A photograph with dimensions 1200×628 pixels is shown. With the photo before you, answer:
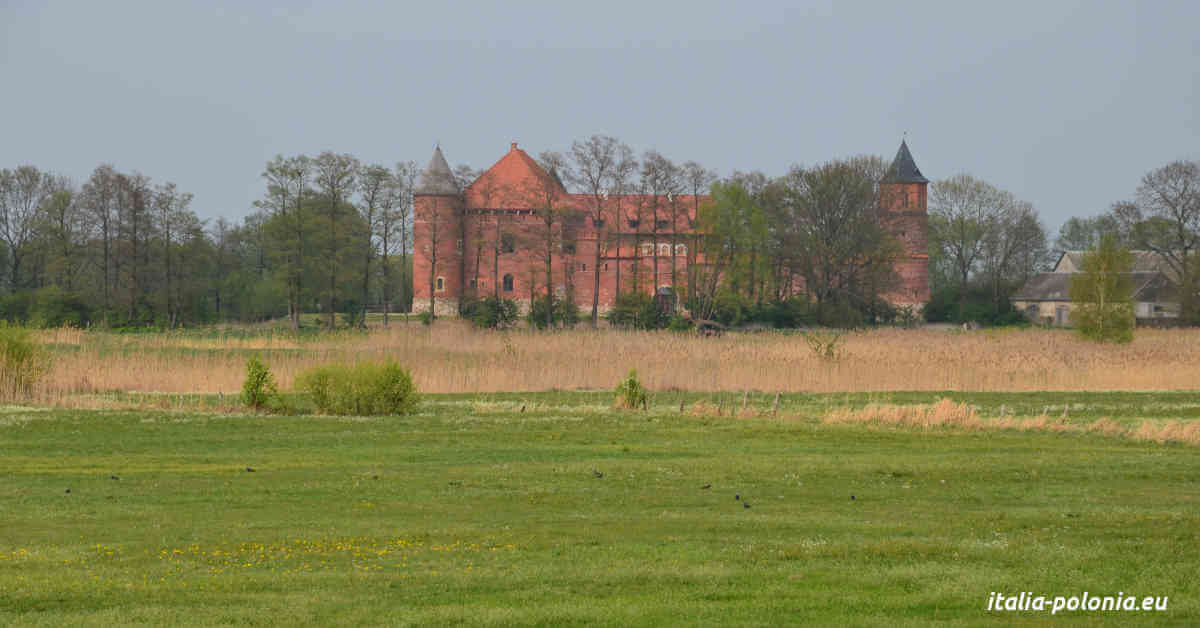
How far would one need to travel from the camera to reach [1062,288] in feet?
290

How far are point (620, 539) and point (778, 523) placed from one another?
5.29 ft

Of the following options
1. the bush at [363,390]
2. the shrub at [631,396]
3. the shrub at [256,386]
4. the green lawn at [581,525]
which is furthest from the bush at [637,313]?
the green lawn at [581,525]

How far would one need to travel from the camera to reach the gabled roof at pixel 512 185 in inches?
2940

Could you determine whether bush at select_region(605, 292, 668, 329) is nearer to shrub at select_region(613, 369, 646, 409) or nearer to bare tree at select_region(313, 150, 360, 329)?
bare tree at select_region(313, 150, 360, 329)

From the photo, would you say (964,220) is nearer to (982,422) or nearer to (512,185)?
(512,185)

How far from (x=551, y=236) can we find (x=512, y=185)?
1205 cm

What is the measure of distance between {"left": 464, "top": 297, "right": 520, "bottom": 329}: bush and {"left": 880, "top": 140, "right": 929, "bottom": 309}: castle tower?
21.2 m

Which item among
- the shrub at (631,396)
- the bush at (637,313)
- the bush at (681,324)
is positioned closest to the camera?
the shrub at (631,396)

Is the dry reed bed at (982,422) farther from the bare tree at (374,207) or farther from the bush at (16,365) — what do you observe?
the bare tree at (374,207)

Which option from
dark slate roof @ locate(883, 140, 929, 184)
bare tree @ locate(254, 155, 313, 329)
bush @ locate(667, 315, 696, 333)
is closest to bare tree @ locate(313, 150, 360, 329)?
bare tree @ locate(254, 155, 313, 329)

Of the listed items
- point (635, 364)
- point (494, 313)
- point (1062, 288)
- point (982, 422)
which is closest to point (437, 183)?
point (494, 313)

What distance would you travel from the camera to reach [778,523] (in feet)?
35.3

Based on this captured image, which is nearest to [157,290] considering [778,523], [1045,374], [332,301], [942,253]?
[332,301]

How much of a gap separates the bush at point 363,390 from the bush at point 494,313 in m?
35.9
